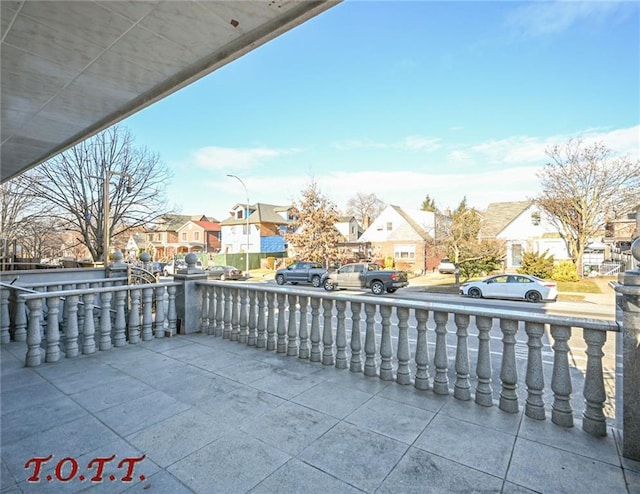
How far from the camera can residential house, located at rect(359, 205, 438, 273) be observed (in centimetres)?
2836

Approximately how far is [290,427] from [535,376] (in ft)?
6.70

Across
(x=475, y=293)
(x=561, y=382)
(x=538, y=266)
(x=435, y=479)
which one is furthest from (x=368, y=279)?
(x=435, y=479)

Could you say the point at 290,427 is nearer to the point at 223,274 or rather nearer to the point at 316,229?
the point at 316,229

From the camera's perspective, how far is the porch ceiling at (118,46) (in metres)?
2.12

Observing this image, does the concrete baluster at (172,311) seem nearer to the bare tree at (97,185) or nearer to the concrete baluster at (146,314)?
the concrete baluster at (146,314)

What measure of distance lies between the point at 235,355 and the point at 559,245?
28.8 metres

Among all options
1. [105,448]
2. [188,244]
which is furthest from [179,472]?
[188,244]

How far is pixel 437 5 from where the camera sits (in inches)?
227

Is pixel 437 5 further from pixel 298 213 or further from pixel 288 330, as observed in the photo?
pixel 298 213

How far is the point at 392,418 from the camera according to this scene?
254 centimetres

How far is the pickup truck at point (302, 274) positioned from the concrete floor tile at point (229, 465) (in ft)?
59.3

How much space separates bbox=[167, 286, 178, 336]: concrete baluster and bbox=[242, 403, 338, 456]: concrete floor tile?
3116 millimetres

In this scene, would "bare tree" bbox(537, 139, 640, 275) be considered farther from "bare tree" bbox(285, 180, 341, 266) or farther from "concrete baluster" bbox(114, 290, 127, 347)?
"concrete baluster" bbox(114, 290, 127, 347)

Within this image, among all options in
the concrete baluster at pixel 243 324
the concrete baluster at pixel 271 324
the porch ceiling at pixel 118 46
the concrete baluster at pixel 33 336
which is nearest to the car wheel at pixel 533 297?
the concrete baluster at pixel 271 324
